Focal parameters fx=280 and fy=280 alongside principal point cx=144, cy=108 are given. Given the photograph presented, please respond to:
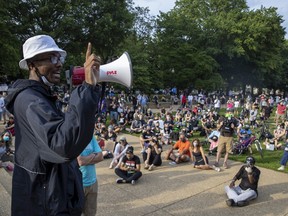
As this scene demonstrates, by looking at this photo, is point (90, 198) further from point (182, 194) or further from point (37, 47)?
point (182, 194)

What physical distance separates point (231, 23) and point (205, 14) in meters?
5.12

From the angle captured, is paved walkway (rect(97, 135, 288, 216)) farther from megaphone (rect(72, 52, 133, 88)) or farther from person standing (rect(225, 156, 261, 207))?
megaphone (rect(72, 52, 133, 88))

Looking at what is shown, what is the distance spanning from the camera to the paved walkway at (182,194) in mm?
5527

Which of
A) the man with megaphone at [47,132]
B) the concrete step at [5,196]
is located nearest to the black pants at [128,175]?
the concrete step at [5,196]

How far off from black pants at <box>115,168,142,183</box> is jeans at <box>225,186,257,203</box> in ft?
7.20

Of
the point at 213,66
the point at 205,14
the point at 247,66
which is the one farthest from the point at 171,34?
the point at 247,66

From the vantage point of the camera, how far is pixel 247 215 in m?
5.39

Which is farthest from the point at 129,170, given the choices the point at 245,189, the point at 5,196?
the point at 5,196

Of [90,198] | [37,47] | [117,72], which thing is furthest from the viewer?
[90,198]

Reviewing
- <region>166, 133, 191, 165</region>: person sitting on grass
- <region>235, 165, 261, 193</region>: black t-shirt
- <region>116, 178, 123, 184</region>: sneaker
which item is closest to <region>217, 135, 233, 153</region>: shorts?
<region>166, 133, 191, 165</region>: person sitting on grass

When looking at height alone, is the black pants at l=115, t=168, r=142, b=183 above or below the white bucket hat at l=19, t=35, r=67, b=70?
below

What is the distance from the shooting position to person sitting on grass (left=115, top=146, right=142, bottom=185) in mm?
7059

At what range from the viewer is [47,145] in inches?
46.6

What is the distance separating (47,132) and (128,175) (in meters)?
6.23
